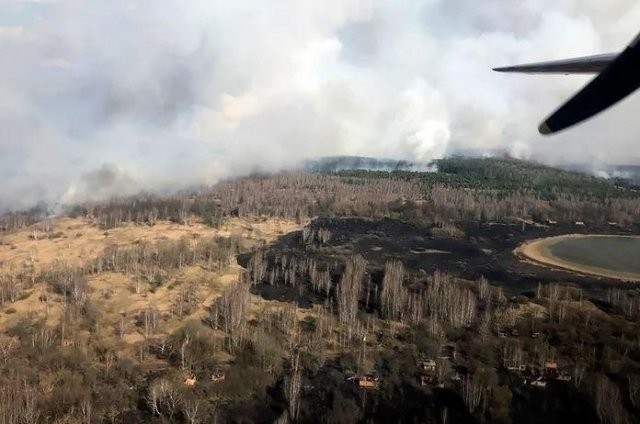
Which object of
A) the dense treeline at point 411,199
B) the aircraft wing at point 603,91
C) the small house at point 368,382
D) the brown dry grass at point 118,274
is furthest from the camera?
the dense treeline at point 411,199

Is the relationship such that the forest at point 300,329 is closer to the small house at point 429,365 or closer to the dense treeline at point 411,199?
the small house at point 429,365

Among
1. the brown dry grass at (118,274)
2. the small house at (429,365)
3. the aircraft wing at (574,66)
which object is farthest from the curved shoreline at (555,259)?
the aircraft wing at (574,66)

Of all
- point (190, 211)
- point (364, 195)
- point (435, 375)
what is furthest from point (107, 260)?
point (364, 195)

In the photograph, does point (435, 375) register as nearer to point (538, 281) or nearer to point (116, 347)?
point (116, 347)

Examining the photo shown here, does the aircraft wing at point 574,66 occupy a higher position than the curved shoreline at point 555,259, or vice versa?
the aircraft wing at point 574,66

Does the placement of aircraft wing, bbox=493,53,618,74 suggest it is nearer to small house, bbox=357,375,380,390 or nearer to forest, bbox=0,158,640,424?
forest, bbox=0,158,640,424

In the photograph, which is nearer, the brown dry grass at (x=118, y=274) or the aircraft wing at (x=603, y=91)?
the aircraft wing at (x=603, y=91)
